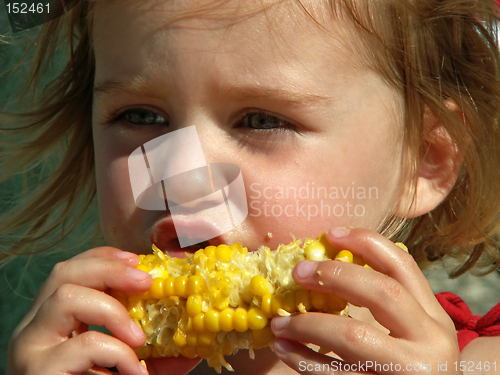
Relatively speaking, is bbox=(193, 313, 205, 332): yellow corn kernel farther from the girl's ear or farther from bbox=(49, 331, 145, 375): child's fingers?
the girl's ear

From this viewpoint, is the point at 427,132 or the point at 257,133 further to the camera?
the point at 427,132

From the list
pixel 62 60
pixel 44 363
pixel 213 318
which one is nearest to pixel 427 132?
pixel 213 318

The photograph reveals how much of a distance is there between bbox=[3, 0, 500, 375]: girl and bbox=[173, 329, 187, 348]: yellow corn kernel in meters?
0.08

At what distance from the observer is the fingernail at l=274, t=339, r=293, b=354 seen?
1232mm

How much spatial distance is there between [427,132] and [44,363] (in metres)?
1.38

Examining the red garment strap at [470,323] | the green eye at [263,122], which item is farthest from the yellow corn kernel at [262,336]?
the red garment strap at [470,323]

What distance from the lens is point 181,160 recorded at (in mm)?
1468

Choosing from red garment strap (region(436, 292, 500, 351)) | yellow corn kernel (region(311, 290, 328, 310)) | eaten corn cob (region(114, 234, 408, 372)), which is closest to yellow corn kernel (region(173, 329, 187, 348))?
eaten corn cob (region(114, 234, 408, 372))

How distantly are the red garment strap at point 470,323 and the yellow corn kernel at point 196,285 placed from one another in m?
1.32

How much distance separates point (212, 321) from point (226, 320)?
3 cm

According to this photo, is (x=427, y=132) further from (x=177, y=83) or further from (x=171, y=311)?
(x=171, y=311)

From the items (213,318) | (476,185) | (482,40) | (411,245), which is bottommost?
(411,245)

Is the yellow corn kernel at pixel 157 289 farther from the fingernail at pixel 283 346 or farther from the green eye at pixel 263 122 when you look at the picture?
the green eye at pixel 263 122

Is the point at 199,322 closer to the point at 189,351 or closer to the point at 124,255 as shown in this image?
the point at 189,351
